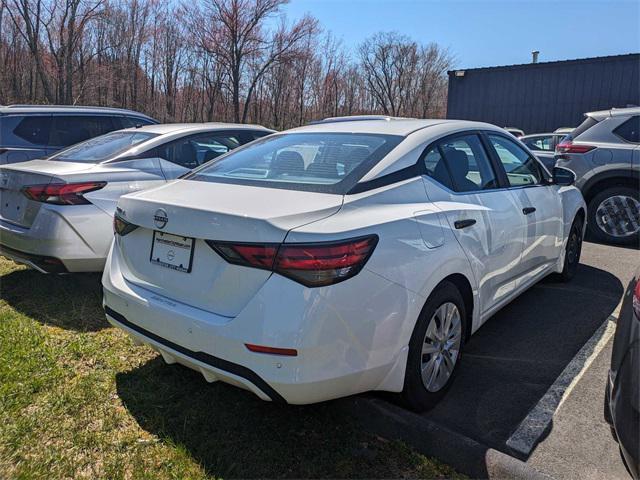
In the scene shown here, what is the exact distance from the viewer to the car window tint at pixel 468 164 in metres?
3.03

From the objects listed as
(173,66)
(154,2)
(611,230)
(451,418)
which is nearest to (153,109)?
(173,66)

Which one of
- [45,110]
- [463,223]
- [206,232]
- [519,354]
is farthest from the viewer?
Result: [45,110]

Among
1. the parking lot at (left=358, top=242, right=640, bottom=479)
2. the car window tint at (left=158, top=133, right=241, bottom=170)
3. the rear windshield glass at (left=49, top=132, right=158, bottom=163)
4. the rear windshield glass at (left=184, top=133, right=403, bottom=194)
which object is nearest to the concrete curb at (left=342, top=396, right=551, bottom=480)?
the parking lot at (left=358, top=242, right=640, bottom=479)

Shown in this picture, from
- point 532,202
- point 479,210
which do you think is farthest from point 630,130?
point 479,210

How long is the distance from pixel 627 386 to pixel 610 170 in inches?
229

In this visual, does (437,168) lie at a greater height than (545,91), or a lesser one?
lesser

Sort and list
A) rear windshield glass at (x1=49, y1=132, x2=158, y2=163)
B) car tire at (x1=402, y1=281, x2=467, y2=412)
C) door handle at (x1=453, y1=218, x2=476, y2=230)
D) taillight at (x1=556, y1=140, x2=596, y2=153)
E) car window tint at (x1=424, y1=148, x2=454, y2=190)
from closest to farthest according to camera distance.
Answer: car tire at (x1=402, y1=281, x2=467, y2=412), door handle at (x1=453, y1=218, x2=476, y2=230), car window tint at (x1=424, y1=148, x2=454, y2=190), rear windshield glass at (x1=49, y1=132, x2=158, y2=163), taillight at (x1=556, y1=140, x2=596, y2=153)

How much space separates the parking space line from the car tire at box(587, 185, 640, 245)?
11.6ft

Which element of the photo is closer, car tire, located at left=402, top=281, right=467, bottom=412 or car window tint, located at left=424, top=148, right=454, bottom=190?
car tire, located at left=402, top=281, right=467, bottom=412

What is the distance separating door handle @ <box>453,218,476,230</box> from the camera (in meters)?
2.72

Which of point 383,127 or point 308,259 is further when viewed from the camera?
point 383,127

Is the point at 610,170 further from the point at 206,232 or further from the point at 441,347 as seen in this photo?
the point at 206,232

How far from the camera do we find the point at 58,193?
3918 millimetres

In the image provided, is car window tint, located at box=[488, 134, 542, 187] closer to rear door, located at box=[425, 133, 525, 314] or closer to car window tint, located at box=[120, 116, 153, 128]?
rear door, located at box=[425, 133, 525, 314]
